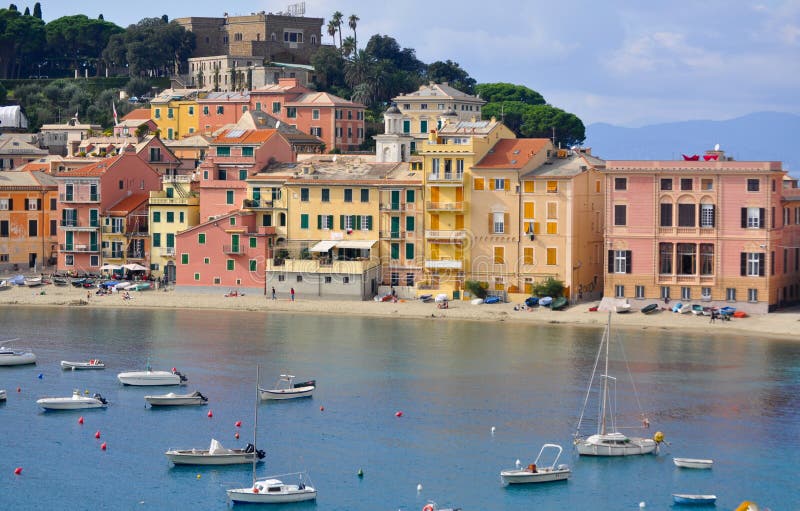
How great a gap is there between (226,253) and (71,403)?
114ft

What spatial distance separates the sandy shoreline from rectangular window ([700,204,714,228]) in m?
5.80

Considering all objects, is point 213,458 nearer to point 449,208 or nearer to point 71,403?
point 71,403

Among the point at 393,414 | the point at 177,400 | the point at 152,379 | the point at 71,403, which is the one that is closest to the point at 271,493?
the point at 393,414

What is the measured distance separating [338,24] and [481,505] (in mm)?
130663

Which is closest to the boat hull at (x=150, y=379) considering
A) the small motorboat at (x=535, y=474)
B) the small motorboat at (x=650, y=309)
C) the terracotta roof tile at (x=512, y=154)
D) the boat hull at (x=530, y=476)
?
the small motorboat at (x=535, y=474)

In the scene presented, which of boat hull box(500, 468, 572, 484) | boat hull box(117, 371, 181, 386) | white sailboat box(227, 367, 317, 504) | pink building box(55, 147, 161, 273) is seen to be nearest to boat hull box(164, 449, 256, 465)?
→ white sailboat box(227, 367, 317, 504)

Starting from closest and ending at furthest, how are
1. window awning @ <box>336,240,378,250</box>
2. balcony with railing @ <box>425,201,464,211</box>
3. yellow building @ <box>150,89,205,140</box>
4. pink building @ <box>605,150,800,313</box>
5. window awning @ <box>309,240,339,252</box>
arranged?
1. pink building @ <box>605,150,800,313</box>
2. balcony with railing @ <box>425,201,464,211</box>
3. window awning @ <box>336,240,378,250</box>
4. window awning @ <box>309,240,339,252</box>
5. yellow building @ <box>150,89,205,140</box>

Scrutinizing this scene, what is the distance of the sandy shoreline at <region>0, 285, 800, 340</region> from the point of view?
96.0 m

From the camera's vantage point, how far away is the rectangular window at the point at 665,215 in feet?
326

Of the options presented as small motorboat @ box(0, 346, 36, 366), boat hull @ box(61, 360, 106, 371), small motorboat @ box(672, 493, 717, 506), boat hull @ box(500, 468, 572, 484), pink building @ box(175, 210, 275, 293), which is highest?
pink building @ box(175, 210, 275, 293)

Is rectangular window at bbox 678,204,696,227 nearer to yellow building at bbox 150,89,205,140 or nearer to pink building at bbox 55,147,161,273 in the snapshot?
pink building at bbox 55,147,161,273

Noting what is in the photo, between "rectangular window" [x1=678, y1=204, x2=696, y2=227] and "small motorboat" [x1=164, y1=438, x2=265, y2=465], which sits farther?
"rectangular window" [x1=678, y1=204, x2=696, y2=227]

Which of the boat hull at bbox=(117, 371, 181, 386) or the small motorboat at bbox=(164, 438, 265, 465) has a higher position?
the boat hull at bbox=(117, 371, 181, 386)

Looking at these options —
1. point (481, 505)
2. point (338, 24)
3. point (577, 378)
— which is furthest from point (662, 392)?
point (338, 24)
